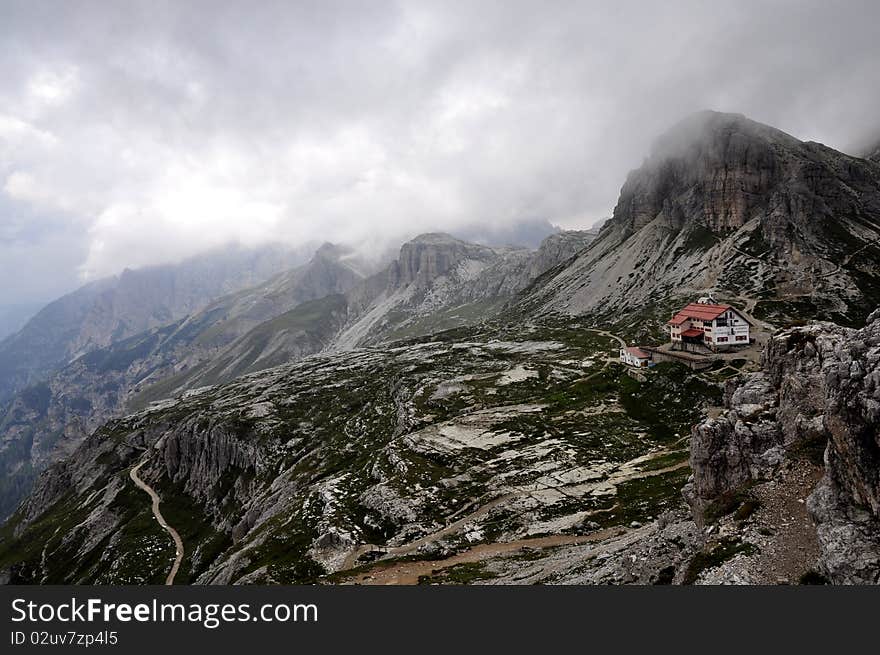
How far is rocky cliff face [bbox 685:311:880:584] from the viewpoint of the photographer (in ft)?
71.6

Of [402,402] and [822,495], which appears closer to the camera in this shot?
[822,495]

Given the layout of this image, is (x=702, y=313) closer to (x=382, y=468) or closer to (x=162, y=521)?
(x=382, y=468)

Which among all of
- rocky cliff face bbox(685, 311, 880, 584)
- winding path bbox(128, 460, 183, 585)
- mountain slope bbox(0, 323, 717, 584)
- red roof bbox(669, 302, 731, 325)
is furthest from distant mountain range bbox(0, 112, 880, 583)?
red roof bbox(669, 302, 731, 325)

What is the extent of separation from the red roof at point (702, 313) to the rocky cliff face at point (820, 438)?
203 feet

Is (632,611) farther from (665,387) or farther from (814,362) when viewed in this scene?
(665,387)

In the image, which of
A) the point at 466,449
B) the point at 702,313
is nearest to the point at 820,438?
the point at 466,449

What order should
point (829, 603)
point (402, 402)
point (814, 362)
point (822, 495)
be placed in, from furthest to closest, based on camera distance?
point (402, 402) < point (814, 362) < point (822, 495) < point (829, 603)

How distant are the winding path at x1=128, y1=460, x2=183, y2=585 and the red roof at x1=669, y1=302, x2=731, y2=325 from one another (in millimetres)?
122742

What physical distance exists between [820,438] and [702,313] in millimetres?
89398

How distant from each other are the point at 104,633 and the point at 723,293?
182599 mm

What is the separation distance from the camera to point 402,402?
12000cm

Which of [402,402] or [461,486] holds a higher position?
[402,402]

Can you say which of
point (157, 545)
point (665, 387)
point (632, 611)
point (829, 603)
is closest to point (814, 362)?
point (829, 603)

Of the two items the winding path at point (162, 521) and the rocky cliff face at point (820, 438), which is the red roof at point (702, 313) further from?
the winding path at point (162, 521)
